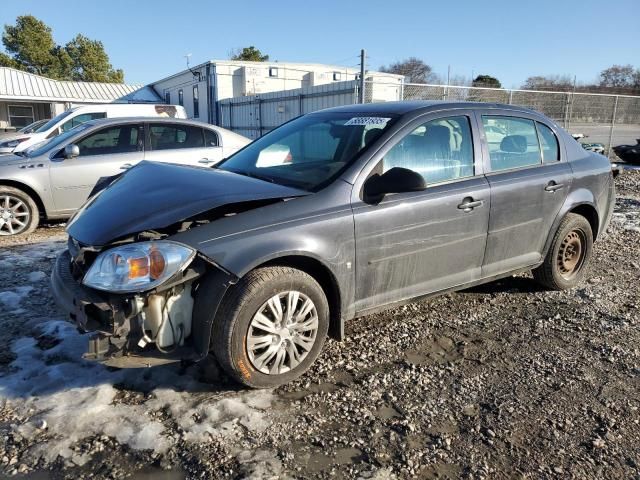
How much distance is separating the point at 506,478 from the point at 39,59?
182ft

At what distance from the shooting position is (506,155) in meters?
4.30

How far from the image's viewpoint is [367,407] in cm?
301

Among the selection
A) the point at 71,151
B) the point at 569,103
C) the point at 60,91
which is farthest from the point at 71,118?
the point at 60,91

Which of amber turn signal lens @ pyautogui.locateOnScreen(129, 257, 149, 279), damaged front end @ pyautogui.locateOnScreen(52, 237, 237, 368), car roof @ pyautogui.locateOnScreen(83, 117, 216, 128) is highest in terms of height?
car roof @ pyautogui.locateOnScreen(83, 117, 216, 128)

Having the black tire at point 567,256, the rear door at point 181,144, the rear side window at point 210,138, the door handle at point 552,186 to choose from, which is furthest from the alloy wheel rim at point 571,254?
the rear side window at point 210,138

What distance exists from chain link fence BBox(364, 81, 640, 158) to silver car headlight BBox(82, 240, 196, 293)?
9.84m

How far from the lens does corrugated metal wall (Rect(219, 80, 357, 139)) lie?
1324 centimetres

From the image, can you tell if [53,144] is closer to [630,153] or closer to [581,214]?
[581,214]

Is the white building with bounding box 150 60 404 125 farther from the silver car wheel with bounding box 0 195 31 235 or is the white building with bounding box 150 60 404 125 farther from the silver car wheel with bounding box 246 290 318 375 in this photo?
the silver car wheel with bounding box 246 290 318 375

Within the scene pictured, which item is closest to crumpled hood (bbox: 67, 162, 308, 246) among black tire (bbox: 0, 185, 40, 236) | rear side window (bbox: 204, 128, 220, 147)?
black tire (bbox: 0, 185, 40, 236)

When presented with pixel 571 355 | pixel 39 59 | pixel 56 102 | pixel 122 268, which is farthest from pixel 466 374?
pixel 39 59

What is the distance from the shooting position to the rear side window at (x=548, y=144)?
461cm

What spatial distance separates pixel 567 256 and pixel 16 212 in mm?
6720

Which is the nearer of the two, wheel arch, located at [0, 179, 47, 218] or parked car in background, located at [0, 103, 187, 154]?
wheel arch, located at [0, 179, 47, 218]
